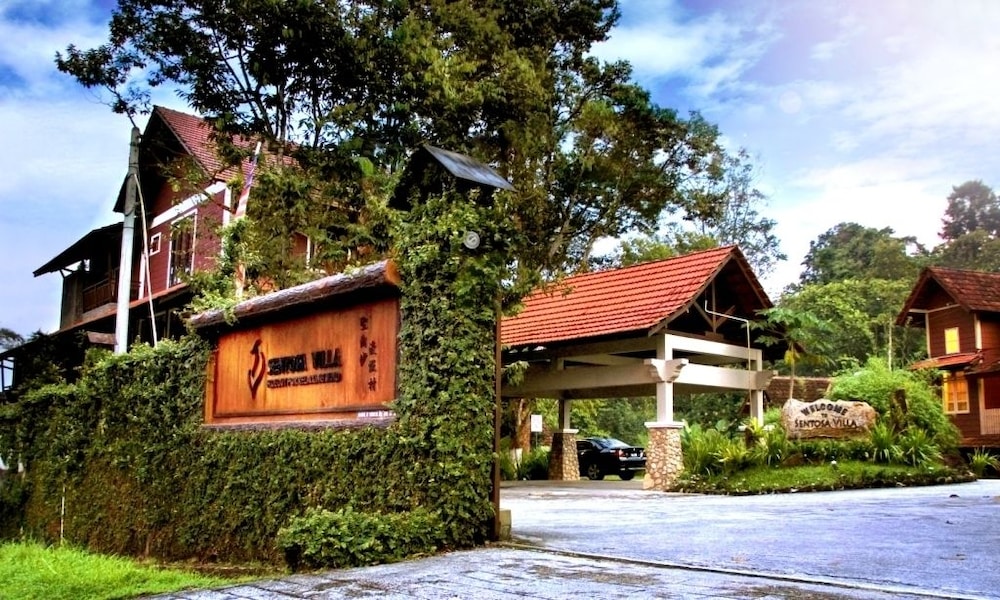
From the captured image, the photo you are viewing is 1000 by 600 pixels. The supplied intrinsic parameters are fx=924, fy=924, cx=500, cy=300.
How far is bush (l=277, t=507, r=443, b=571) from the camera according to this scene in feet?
22.3

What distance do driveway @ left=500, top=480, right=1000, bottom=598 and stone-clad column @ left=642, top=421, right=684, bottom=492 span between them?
378 cm

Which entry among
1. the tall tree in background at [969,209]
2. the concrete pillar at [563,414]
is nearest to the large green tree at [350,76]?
the concrete pillar at [563,414]

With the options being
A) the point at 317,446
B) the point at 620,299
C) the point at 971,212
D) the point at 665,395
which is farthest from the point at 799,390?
the point at 971,212

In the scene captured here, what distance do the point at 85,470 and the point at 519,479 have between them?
14.9m

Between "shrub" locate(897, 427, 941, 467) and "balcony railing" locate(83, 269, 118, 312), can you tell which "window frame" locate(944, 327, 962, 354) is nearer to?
"shrub" locate(897, 427, 941, 467)

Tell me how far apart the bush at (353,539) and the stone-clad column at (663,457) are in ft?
37.6

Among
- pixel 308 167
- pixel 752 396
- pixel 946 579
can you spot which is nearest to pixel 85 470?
pixel 308 167

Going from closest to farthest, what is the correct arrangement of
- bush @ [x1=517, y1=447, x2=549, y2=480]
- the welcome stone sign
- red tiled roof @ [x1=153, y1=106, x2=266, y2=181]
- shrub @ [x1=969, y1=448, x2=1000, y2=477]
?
the welcome stone sign, shrub @ [x1=969, y1=448, x2=1000, y2=477], red tiled roof @ [x1=153, y1=106, x2=266, y2=181], bush @ [x1=517, y1=447, x2=549, y2=480]

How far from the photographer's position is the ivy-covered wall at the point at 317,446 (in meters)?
7.52

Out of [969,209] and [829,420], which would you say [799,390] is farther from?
[969,209]

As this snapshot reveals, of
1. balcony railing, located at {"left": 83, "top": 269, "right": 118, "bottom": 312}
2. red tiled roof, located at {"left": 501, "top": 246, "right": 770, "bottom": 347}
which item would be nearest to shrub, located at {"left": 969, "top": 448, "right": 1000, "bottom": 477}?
red tiled roof, located at {"left": 501, "top": 246, "right": 770, "bottom": 347}

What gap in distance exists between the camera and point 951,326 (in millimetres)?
31641

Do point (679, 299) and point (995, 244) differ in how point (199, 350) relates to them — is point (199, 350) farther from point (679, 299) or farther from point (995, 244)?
point (995, 244)

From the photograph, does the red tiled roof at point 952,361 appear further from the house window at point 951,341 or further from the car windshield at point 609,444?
the car windshield at point 609,444
